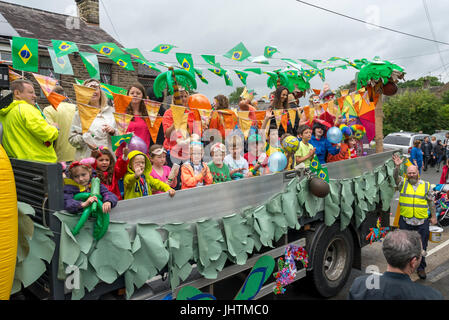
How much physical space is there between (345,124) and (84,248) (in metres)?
4.67

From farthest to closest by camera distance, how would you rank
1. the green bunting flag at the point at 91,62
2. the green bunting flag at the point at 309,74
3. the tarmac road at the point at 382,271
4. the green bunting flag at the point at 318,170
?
the green bunting flag at the point at 309,74 < the tarmac road at the point at 382,271 < the green bunting flag at the point at 318,170 < the green bunting flag at the point at 91,62

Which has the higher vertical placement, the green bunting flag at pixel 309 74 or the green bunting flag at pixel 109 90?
the green bunting flag at pixel 309 74

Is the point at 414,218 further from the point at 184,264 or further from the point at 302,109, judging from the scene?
the point at 184,264

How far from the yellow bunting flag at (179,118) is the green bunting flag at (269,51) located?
2107mm

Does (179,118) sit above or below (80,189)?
above

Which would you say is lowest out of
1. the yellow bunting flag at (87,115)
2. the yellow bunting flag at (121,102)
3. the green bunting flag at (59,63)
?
the yellow bunting flag at (87,115)

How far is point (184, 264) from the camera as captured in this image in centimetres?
244

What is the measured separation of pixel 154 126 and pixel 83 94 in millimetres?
831

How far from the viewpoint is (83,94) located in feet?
11.1

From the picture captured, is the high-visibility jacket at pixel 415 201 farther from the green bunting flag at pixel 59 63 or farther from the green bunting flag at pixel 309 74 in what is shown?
the green bunting flag at pixel 59 63

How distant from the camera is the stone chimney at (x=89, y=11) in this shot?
17.6 metres

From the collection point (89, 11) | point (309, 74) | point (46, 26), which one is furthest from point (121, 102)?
point (89, 11)

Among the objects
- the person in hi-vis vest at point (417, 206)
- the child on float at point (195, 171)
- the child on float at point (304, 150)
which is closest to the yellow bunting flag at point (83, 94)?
the child on float at point (195, 171)

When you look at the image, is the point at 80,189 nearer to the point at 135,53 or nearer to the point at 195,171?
the point at 195,171
